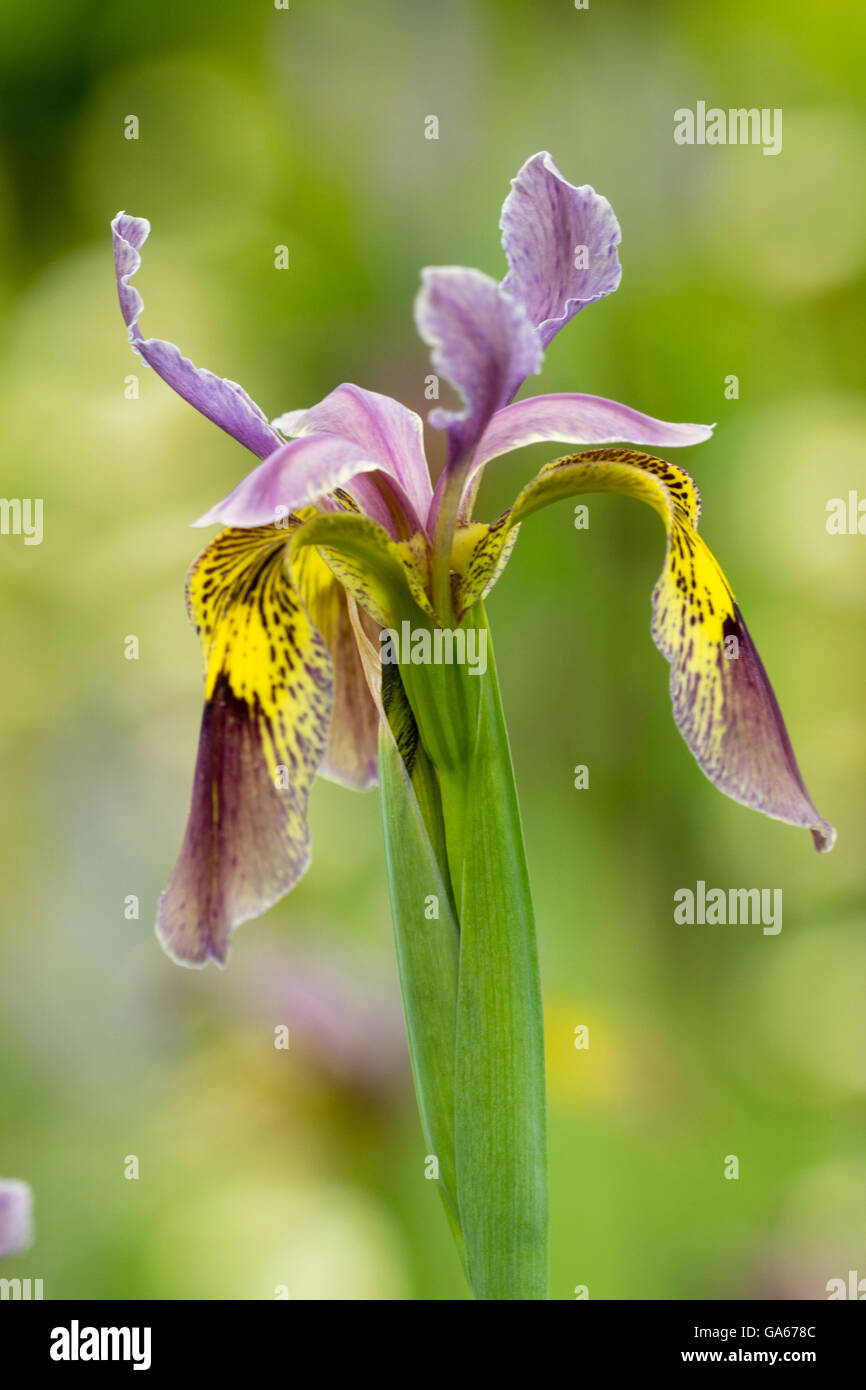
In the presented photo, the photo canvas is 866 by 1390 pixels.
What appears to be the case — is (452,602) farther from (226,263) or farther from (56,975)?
(226,263)

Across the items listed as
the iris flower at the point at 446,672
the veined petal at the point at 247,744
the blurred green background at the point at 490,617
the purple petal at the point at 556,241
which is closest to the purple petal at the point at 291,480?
the iris flower at the point at 446,672

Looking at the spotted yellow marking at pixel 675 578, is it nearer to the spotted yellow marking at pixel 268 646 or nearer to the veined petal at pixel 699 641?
the veined petal at pixel 699 641

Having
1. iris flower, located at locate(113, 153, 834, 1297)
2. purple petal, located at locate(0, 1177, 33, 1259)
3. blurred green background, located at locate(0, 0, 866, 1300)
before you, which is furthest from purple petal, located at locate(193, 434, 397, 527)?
blurred green background, located at locate(0, 0, 866, 1300)

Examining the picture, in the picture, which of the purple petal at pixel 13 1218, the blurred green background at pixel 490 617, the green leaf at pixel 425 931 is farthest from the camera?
the blurred green background at pixel 490 617

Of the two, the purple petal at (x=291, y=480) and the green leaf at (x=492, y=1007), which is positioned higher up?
the purple petal at (x=291, y=480)

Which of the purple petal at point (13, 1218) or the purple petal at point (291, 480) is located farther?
the purple petal at point (291, 480)

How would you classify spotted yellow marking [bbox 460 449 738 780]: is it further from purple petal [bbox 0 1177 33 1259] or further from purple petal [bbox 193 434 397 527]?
purple petal [bbox 0 1177 33 1259]

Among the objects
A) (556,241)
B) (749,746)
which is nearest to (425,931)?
(749,746)
